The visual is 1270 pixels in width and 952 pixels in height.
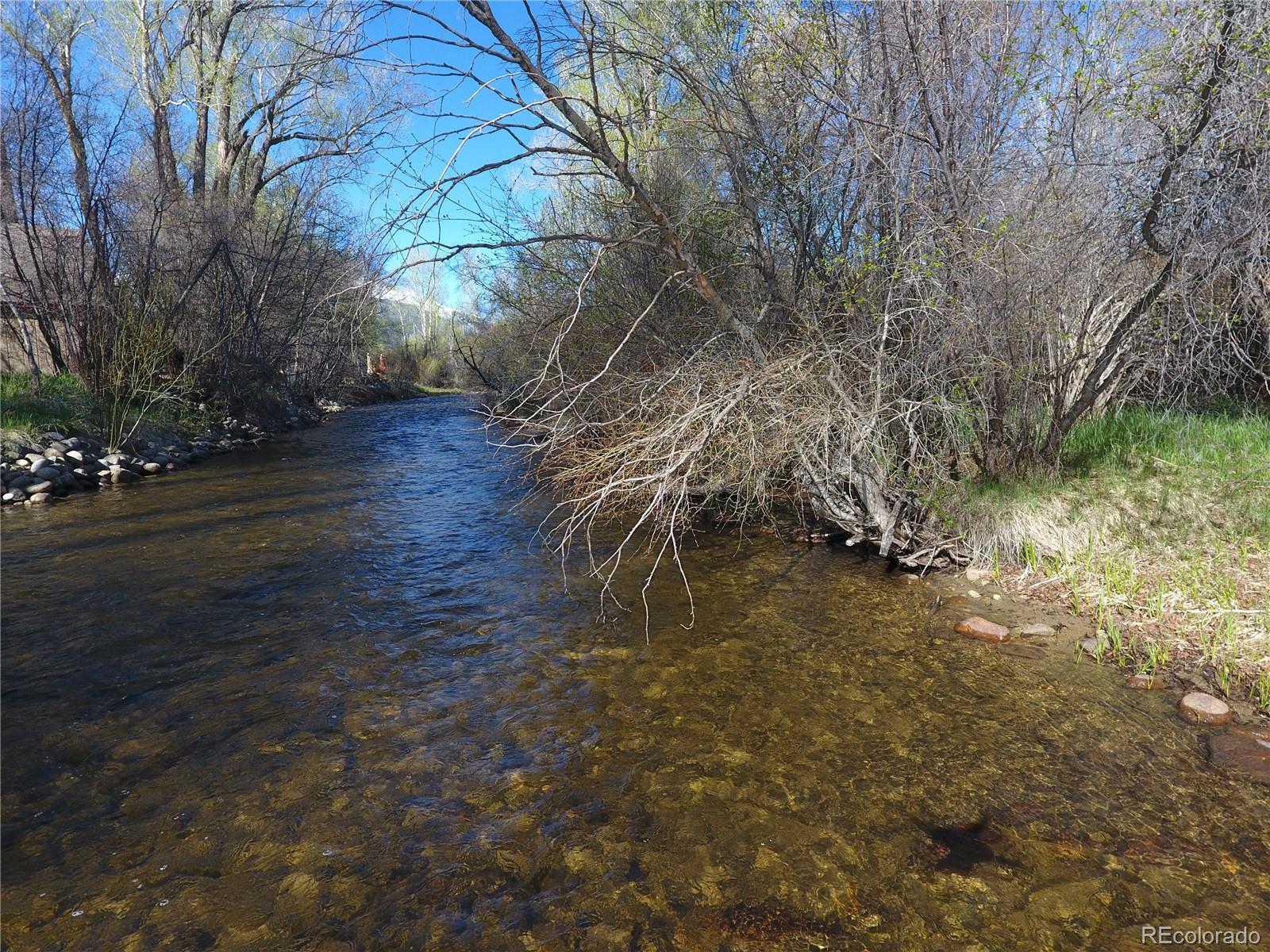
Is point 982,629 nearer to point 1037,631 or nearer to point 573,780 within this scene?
point 1037,631

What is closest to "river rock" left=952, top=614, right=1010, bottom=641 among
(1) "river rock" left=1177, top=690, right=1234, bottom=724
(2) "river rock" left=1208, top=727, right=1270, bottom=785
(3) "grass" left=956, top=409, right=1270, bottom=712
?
(3) "grass" left=956, top=409, right=1270, bottom=712

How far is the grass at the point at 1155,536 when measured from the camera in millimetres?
4664

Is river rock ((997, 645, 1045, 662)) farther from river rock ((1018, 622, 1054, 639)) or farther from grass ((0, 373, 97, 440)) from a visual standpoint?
grass ((0, 373, 97, 440))

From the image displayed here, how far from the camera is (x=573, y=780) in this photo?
12.0 feet

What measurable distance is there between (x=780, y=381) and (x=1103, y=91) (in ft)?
10.7

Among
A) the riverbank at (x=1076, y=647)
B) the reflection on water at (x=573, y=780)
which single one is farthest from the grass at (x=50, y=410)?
the riverbank at (x=1076, y=647)

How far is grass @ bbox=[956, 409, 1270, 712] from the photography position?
466 cm

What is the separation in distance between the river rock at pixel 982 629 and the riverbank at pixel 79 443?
1108 cm

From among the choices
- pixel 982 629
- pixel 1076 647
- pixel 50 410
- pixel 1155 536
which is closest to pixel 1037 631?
pixel 1076 647

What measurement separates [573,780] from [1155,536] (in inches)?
199

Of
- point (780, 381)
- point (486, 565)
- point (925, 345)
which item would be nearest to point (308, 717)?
point (486, 565)

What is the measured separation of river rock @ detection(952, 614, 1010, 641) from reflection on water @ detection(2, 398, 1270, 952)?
0.19m

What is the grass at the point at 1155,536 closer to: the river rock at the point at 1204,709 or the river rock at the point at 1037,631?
the river rock at the point at 1204,709

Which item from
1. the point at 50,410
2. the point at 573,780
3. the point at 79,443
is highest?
the point at 50,410
